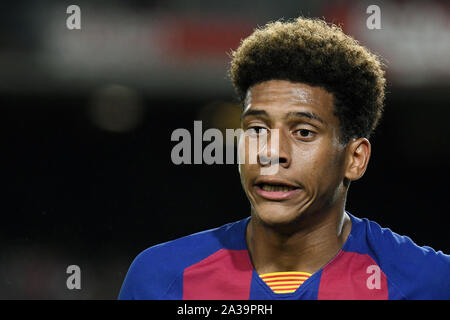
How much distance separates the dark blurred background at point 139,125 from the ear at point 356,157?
371 cm

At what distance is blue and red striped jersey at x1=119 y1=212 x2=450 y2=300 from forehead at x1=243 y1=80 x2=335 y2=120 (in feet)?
1.86

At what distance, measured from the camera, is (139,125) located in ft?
24.5

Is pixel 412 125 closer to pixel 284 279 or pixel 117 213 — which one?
pixel 117 213

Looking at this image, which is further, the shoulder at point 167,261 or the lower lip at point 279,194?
the shoulder at point 167,261

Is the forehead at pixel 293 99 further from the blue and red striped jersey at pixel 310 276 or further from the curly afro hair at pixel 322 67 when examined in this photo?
the blue and red striped jersey at pixel 310 276

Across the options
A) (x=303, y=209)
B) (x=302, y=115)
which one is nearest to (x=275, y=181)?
(x=303, y=209)

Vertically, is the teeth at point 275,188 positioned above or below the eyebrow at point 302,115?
below

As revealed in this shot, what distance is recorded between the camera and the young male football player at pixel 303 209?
8.31 feet

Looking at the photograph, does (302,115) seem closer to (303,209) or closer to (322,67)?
(322,67)

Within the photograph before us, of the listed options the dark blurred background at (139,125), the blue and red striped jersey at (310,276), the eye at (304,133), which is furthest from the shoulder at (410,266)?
the dark blurred background at (139,125)

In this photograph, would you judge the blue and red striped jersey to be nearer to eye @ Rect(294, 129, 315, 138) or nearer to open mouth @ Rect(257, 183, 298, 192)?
open mouth @ Rect(257, 183, 298, 192)

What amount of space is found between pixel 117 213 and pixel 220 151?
132cm

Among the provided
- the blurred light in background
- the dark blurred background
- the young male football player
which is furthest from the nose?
the blurred light in background

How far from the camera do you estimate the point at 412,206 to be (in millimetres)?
7203
